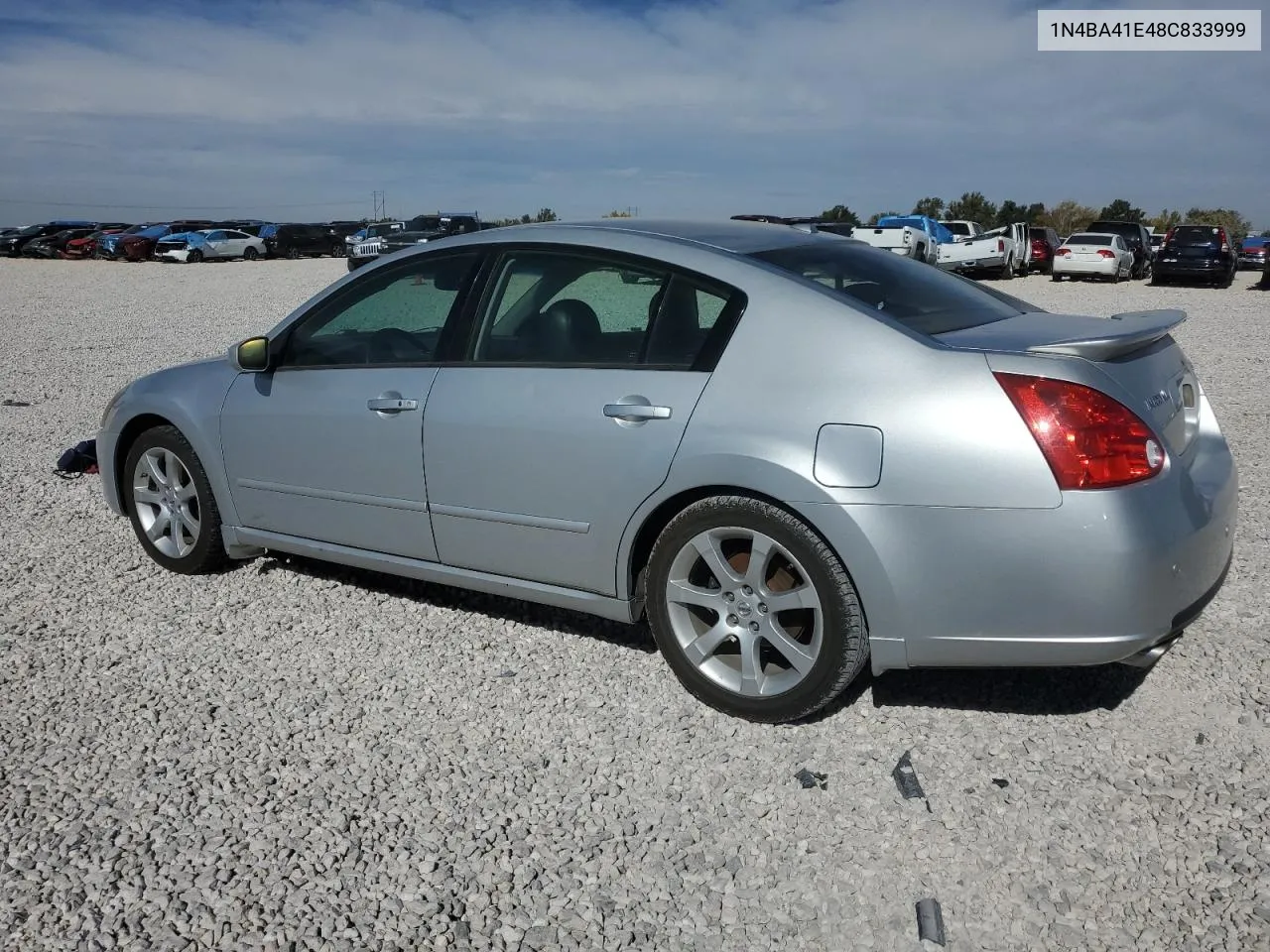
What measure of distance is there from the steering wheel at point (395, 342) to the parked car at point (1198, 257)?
90.7 feet

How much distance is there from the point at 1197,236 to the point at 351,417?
2829cm

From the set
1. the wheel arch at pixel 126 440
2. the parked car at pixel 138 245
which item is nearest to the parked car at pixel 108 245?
the parked car at pixel 138 245

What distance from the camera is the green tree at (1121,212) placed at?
2313 inches

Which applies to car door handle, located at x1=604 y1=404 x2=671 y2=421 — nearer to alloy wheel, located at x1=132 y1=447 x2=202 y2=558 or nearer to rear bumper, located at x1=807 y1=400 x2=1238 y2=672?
rear bumper, located at x1=807 y1=400 x2=1238 y2=672

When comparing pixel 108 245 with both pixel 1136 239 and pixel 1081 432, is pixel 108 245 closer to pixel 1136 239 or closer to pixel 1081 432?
pixel 1136 239

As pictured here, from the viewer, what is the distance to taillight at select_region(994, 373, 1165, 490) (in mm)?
3084

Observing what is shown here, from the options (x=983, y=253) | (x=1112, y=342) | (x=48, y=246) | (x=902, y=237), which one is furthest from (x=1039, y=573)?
(x=48, y=246)

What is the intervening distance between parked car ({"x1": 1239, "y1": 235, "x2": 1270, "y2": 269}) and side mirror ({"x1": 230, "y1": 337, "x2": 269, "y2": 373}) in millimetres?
44001

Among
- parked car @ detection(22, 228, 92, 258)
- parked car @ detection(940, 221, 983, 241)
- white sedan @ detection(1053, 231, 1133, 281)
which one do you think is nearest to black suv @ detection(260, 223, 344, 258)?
parked car @ detection(22, 228, 92, 258)

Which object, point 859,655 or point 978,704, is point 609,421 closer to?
point 859,655

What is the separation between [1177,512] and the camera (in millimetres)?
3227

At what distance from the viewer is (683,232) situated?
4.16 meters

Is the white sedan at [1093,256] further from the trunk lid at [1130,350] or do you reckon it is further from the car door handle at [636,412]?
the car door handle at [636,412]

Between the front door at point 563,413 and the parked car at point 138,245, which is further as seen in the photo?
the parked car at point 138,245
